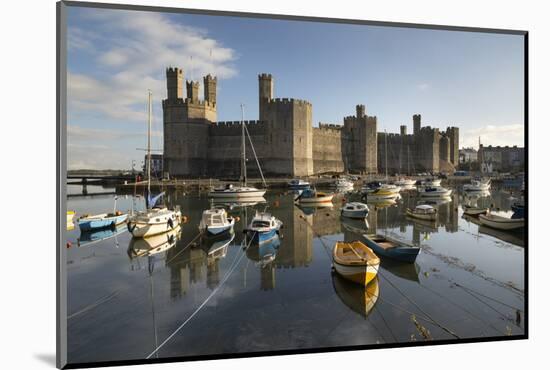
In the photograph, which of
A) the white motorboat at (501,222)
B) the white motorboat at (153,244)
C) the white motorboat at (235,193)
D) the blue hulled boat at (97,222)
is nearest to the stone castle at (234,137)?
the white motorboat at (235,193)

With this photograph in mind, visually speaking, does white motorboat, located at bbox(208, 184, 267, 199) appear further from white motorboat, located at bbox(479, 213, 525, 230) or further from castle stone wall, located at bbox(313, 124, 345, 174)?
castle stone wall, located at bbox(313, 124, 345, 174)

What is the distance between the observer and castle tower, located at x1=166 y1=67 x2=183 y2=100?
91.2 ft

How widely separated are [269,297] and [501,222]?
738 cm

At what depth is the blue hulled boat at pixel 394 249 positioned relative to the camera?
6.07 metres

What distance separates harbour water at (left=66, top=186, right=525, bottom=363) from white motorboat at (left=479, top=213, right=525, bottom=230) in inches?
25.2

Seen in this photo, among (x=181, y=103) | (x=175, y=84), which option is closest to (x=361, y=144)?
(x=181, y=103)

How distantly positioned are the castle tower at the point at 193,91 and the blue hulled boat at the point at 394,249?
24.5m

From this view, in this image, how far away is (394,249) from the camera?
20.4ft

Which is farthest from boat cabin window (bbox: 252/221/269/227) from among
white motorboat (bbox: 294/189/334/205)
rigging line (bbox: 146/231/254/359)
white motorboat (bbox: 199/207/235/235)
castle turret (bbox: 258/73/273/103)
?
castle turret (bbox: 258/73/273/103)

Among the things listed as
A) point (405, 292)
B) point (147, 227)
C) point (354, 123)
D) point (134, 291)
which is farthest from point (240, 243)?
point (354, 123)

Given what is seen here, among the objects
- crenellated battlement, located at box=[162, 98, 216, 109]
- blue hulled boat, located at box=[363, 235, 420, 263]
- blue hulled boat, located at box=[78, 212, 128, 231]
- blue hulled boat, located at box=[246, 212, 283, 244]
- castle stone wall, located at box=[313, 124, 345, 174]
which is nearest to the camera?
blue hulled boat, located at box=[363, 235, 420, 263]

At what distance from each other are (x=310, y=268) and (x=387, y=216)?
296 inches

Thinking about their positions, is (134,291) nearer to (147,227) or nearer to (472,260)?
(147,227)

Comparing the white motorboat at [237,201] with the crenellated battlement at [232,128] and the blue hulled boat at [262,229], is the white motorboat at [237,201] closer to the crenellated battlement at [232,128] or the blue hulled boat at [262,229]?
the blue hulled boat at [262,229]
